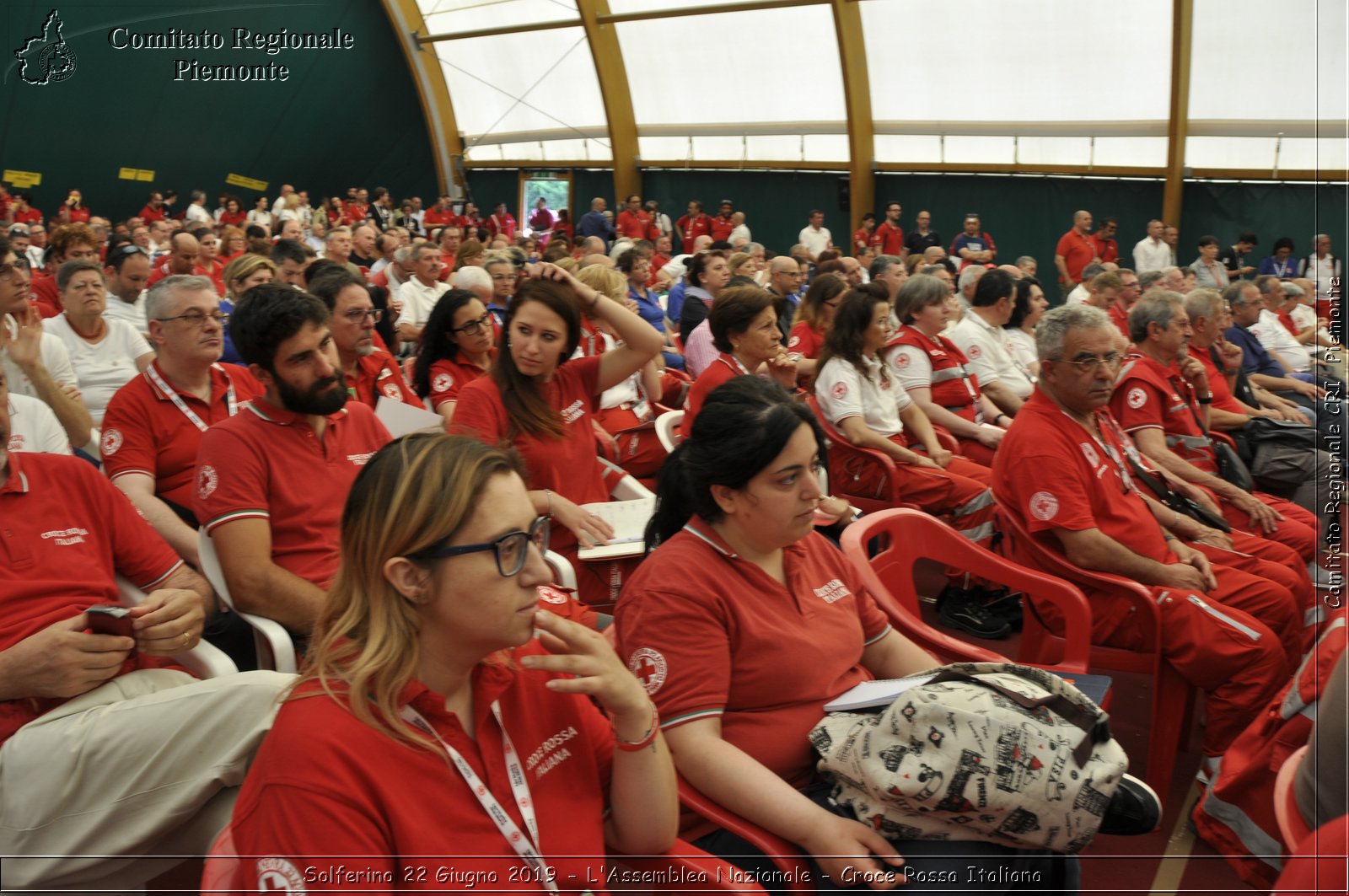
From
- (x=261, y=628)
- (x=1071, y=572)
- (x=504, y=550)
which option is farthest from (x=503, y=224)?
(x=504, y=550)

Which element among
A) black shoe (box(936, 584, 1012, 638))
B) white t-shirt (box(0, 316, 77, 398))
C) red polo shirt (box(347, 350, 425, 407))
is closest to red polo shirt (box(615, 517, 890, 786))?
black shoe (box(936, 584, 1012, 638))

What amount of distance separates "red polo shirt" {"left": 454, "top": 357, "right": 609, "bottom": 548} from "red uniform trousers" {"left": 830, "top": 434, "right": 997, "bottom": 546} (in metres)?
1.52

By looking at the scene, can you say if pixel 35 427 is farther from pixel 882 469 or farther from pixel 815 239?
pixel 815 239

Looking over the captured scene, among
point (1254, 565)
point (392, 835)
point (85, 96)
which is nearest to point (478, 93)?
point (85, 96)

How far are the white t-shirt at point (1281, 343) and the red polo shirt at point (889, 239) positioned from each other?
→ 8186mm

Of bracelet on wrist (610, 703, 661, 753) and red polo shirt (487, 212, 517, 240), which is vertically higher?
red polo shirt (487, 212, 517, 240)

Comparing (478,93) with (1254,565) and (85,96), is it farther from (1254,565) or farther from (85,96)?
(1254,565)

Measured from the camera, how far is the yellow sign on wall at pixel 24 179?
1783cm

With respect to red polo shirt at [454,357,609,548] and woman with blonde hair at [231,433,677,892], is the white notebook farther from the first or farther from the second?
woman with blonde hair at [231,433,677,892]

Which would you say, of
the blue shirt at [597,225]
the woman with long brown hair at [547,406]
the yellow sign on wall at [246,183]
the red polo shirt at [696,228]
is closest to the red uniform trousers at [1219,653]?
the woman with long brown hair at [547,406]

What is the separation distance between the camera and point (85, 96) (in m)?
18.2

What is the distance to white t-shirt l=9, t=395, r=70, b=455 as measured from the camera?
2.90 m

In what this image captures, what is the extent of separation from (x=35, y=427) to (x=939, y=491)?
3312 mm

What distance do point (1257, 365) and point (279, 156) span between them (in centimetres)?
1905
